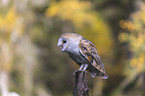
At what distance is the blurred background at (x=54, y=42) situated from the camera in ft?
37.5

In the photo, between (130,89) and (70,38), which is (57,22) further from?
(70,38)

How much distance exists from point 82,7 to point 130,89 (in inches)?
198

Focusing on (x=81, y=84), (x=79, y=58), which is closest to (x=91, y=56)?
(x=79, y=58)

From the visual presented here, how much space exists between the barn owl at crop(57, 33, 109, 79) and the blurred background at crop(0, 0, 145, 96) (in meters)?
6.37

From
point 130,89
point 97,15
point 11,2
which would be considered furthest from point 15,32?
point 130,89

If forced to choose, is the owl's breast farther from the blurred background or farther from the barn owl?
the blurred background

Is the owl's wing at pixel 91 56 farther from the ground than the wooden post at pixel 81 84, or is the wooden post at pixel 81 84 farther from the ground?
the owl's wing at pixel 91 56

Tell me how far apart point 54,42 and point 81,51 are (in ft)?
34.3

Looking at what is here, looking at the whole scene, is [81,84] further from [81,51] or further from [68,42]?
[68,42]

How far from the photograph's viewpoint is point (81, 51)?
3.56 meters

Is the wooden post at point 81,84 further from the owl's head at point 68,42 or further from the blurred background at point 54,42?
the blurred background at point 54,42

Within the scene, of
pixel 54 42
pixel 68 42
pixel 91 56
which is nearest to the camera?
pixel 68 42

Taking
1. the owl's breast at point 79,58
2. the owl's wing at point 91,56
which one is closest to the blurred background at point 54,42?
the owl's wing at point 91,56

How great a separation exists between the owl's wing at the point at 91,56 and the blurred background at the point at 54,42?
6313mm
